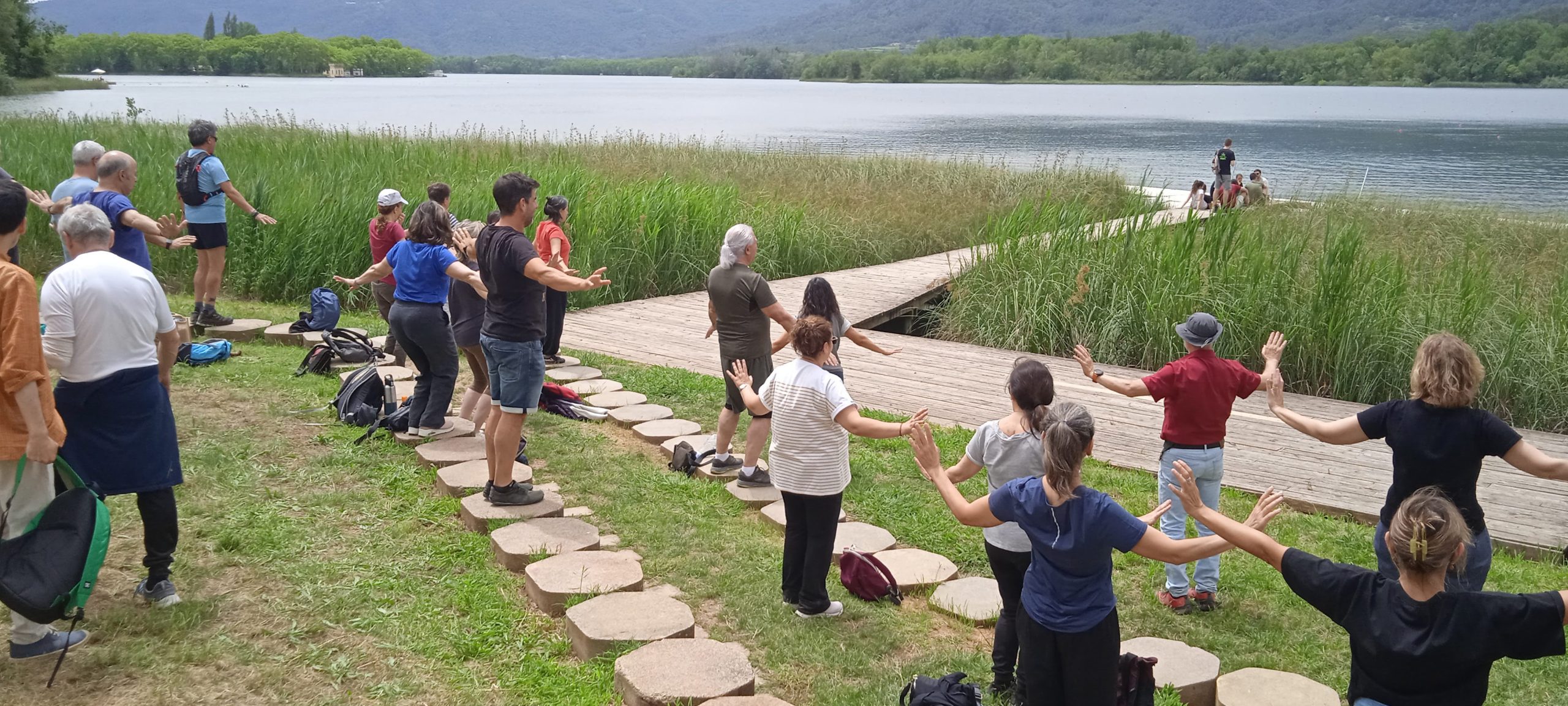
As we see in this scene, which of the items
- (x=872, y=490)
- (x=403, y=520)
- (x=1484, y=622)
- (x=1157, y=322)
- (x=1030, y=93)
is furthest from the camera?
Result: (x=1030, y=93)

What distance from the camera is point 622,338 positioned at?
33.1ft

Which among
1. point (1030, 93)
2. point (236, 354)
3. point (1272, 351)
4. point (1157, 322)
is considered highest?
point (1030, 93)

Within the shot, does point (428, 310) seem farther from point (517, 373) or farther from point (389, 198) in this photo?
point (389, 198)

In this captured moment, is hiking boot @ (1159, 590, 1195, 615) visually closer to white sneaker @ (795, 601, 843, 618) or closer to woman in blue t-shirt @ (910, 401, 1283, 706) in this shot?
white sneaker @ (795, 601, 843, 618)

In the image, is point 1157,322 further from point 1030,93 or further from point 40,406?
point 1030,93

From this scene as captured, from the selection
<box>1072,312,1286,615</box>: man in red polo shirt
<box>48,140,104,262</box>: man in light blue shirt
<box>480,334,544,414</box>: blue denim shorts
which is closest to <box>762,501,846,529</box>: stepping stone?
<box>480,334,544,414</box>: blue denim shorts

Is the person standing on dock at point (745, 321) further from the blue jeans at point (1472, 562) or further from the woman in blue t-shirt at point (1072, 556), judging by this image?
the blue jeans at point (1472, 562)

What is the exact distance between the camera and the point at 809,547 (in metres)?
4.45

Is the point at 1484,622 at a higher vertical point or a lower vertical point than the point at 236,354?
higher

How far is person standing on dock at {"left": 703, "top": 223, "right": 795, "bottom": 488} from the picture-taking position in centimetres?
589

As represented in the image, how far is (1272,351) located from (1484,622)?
6.15ft

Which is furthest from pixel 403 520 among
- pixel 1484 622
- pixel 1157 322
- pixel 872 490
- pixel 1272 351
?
pixel 1157 322

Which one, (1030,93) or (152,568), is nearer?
(152,568)

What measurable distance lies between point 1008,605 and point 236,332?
25.5 feet
